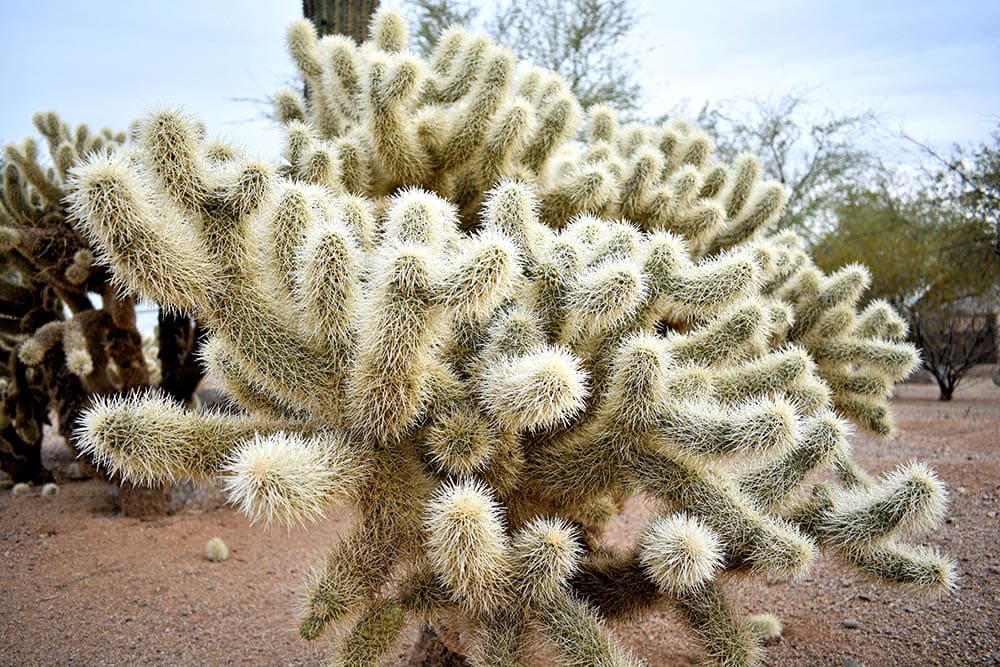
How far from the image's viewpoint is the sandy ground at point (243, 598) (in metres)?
3.02

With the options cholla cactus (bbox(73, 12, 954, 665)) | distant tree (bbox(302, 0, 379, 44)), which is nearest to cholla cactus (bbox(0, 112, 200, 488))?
distant tree (bbox(302, 0, 379, 44))

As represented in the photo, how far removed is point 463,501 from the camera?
170cm

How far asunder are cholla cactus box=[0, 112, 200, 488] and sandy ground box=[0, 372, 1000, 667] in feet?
2.37

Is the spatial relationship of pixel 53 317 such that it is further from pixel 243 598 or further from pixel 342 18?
pixel 342 18

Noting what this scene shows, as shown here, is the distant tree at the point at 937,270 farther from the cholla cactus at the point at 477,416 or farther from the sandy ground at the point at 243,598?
the cholla cactus at the point at 477,416

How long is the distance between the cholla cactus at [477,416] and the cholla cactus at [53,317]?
9.28 ft

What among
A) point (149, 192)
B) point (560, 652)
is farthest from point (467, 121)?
point (560, 652)

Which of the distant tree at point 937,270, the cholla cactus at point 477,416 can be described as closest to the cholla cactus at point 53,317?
the cholla cactus at point 477,416

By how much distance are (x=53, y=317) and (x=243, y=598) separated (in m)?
2.98

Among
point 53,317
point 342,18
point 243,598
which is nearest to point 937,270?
point 342,18

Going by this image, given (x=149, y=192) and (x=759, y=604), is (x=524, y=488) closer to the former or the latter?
(x=149, y=192)

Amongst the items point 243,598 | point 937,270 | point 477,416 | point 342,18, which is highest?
point 342,18

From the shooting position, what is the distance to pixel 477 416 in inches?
78.2

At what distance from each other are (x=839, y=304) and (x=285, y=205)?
9.92 ft
